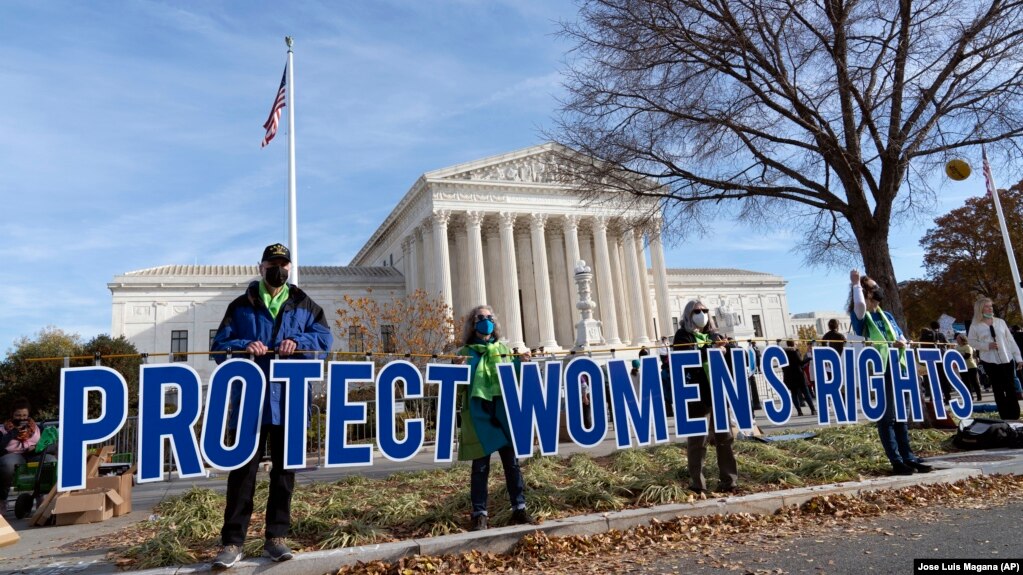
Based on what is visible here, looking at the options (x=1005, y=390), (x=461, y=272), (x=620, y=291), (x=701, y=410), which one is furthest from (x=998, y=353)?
(x=620, y=291)

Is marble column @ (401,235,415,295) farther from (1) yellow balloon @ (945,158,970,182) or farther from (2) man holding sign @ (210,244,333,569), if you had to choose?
(2) man holding sign @ (210,244,333,569)

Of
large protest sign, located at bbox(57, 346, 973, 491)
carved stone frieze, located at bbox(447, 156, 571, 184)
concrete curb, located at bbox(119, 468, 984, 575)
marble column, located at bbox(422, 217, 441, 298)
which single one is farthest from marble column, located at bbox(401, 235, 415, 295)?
concrete curb, located at bbox(119, 468, 984, 575)

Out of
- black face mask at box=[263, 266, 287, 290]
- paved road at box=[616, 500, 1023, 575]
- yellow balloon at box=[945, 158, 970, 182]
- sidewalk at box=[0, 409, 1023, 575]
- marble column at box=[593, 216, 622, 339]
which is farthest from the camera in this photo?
marble column at box=[593, 216, 622, 339]

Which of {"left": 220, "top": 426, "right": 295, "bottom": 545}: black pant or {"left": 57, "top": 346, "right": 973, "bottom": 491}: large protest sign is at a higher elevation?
{"left": 57, "top": 346, "right": 973, "bottom": 491}: large protest sign

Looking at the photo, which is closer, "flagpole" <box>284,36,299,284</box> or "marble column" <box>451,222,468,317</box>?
"flagpole" <box>284,36,299,284</box>

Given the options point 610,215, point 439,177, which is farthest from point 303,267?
point 610,215

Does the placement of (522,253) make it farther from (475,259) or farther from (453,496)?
(453,496)

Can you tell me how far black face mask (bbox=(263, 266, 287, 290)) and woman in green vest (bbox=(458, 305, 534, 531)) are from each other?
172 centimetres

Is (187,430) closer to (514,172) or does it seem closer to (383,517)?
(383,517)

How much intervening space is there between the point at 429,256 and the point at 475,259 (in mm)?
3958

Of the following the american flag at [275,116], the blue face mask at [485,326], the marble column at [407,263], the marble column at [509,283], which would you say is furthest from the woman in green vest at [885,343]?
the marble column at [407,263]

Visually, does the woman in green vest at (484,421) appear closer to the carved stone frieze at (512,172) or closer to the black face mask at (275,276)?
the black face mask at (275,276)

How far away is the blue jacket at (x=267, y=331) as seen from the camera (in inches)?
190

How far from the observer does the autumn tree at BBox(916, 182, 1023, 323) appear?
36.8 m
